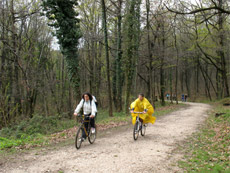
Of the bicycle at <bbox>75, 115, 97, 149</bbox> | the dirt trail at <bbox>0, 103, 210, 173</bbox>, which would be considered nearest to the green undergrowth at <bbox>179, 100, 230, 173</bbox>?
the dirt trail at <bbox>0, 103, 210, 173</bbox>

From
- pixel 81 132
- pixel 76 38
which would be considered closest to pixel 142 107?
pixel 81 132

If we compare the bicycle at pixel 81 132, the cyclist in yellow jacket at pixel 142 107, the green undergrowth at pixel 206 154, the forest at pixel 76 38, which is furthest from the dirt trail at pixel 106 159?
the forest at pixel 76 38

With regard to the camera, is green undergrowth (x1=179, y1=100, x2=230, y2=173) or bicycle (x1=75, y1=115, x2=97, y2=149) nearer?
green undergrowth (x1=179, y1=100, x2=230, y2=173)

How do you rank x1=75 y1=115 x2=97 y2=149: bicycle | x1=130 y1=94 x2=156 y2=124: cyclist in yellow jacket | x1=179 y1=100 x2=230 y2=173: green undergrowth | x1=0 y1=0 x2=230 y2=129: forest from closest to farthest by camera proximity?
x1=179 y1=100 x2=230 y2=173: green undergrowth → x1=75 y1=115 x2=97 y2=149: bicycle → x1=130 y1=94 x2=156 y2=124: cyclist in yellow jacket → x1=0 y1=0 x2=230 y2=129: forest

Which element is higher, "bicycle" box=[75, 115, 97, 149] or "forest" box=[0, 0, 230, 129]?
"forest" box=[0, 0, 230, 129]

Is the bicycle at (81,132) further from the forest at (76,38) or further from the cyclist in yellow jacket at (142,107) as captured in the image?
the forest at (76,38)

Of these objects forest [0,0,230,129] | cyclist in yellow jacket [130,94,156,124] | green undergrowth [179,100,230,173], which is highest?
forest [0,0,230,129]

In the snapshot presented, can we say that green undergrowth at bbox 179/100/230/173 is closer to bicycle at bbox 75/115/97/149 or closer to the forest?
bicycle at bbox 75/115/97/149

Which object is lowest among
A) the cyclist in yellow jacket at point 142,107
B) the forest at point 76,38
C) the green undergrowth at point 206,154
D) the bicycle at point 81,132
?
the green undergrowth at point 206,154

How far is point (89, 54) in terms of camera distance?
24875mm

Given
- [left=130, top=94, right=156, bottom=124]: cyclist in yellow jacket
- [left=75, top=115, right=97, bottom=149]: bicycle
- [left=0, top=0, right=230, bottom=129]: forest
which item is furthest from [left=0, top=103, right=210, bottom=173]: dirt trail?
[left=0, top=0, right=230, bottom=129]: forest

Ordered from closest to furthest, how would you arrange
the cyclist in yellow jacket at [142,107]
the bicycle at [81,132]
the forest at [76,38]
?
1. the bicycle at [81,132]
2. the cyclist in yellow jacket at [142,107]
3. the forest at [76,38]

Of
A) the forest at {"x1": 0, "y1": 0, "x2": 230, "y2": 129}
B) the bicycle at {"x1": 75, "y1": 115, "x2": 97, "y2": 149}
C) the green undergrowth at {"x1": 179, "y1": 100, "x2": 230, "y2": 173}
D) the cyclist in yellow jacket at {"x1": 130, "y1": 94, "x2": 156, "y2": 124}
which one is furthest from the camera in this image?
the forest at {"x1": 0, "y1": 0, "x2": 230, "y2": 129}

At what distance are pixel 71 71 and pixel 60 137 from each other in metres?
5.33
